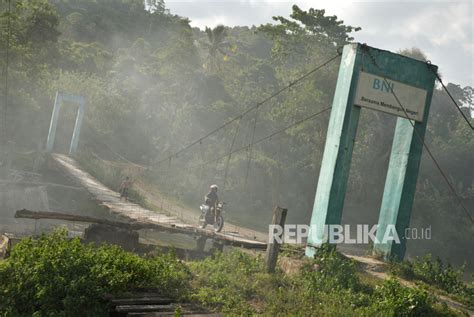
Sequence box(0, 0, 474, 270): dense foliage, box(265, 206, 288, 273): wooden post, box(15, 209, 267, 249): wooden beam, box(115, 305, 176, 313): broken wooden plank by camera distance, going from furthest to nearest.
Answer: box(0, 0, 474, 270): dense foliage
box(15, 209, 267, 249): wooden beam
box(265, 206, 288, 273): wooden post
box(115, 305, 176, 313): broken wooden plank

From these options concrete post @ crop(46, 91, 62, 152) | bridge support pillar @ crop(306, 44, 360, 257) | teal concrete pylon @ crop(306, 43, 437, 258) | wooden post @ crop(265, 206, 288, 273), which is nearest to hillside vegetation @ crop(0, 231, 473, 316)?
wooden post @ crop(265, 206, 288, 273)

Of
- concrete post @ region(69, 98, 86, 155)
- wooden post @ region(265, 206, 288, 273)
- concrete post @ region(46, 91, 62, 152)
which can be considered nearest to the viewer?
wooden post @ region(265, 206, 288, 273)

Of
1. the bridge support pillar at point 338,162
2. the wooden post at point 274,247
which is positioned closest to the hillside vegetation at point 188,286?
the wooden post at point 274,247

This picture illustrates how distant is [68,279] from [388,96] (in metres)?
7.39

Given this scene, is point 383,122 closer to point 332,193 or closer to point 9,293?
point 332,193

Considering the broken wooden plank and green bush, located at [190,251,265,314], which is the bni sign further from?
the broken wooden plank

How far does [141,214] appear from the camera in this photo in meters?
16.1

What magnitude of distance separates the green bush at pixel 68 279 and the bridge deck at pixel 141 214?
19.0ft

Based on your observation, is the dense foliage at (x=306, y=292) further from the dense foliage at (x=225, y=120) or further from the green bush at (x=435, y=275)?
the dense foliage at (x=225, y=120)

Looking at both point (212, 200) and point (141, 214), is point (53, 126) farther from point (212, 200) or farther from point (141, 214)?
point (212, 200)

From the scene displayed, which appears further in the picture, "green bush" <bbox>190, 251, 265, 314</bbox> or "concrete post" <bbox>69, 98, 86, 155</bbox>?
"concrete post" <bbox>69, 98, 86, 155</bbox>

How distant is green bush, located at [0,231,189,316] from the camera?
6379mm

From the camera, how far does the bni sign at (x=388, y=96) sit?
1014 centimetres

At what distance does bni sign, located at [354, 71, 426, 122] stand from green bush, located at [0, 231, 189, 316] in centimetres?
553
